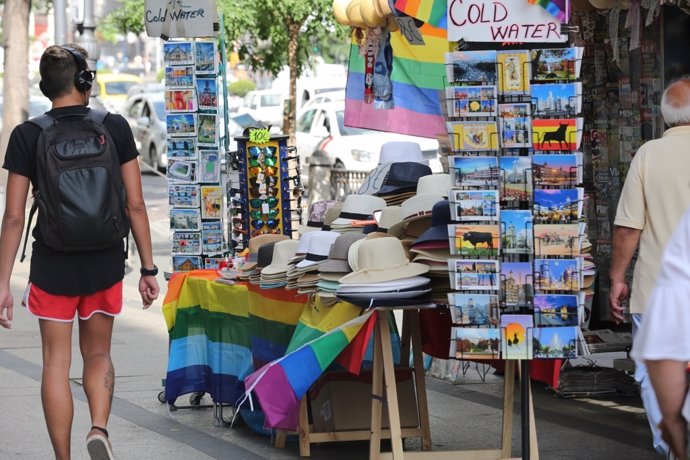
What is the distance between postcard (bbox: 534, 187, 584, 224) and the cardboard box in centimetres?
176

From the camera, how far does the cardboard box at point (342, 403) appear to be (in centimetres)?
680

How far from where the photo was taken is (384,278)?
19.0ft

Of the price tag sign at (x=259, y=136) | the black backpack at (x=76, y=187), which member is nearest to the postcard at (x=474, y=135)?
the black backpack at (x=76, y=187)

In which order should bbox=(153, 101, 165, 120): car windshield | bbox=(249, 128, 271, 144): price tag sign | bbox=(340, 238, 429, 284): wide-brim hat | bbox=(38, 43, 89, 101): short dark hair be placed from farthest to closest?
bbox=(153, 101, 165, 120): car windshield → bbox=(249, 128, 271, 144): price tag sign → bbox=(340, 238, 429, 284): wide-brim hat → bbox=(38, 43, 89, 101): short dark hair

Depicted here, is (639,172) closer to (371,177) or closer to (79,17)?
(371,177)

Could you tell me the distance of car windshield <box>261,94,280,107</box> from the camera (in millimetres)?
36875

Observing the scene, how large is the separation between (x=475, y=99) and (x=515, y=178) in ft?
1.19

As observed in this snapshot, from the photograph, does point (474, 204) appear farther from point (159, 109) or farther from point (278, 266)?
point (159, 109)

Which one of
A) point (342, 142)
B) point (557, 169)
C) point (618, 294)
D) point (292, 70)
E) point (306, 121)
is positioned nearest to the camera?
point (557, 169)

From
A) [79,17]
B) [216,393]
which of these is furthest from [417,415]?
[79,17]

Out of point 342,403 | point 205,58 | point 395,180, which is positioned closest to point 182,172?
point 205,58

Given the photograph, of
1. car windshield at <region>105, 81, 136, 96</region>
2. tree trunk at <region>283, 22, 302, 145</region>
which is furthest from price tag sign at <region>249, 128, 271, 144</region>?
car windshield at <region>105, 81, 136, 96</region>

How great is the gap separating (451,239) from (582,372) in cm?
309

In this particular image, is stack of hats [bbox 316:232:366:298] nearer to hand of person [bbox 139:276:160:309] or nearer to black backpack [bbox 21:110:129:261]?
hand of person [bbox 139:276:160:309]
